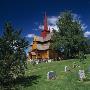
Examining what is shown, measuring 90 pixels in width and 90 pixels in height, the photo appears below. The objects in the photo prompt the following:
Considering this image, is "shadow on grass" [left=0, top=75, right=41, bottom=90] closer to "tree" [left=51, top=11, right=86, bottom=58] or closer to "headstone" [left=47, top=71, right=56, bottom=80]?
"headstone" [left=47, top=71, right=56, bottom=80]

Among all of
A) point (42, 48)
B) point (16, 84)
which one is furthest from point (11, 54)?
point (42, 48)

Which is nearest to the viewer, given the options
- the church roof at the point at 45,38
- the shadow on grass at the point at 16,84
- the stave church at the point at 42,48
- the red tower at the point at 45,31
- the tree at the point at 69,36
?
the shadow on grass at the point at 16,84

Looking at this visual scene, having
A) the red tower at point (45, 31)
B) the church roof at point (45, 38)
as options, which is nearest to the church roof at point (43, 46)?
the church roof at point (45, 38)

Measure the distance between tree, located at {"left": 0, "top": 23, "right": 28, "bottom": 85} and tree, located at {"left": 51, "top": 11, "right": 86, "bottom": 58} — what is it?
39294mm

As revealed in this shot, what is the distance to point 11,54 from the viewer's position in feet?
134

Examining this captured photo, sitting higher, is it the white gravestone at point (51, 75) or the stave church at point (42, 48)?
the stave church at point (42, 48)

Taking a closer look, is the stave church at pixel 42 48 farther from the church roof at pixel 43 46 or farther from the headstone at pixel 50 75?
the headstone at pixel 50 75

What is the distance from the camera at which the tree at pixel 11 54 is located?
39.6 meters

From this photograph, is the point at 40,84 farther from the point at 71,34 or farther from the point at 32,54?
the point at 32,54

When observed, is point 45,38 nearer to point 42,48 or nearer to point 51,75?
point 42,48

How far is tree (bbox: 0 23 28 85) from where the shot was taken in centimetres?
3959

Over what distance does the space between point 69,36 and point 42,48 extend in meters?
20.0

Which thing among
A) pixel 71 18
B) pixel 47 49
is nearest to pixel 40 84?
pixel 71 18

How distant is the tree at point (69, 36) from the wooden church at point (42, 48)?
10.4 metres
